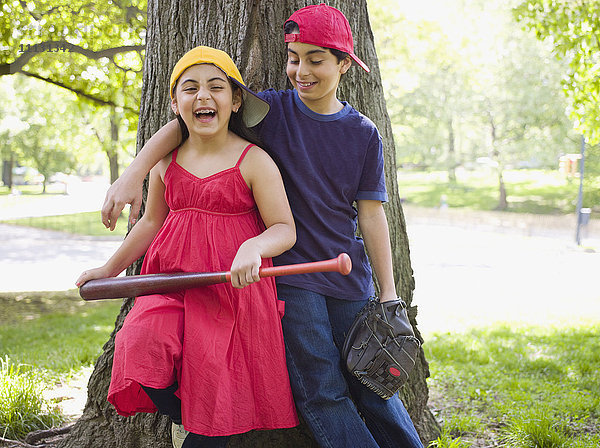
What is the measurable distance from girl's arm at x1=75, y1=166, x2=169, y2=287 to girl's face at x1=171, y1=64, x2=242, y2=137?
281 millimetres

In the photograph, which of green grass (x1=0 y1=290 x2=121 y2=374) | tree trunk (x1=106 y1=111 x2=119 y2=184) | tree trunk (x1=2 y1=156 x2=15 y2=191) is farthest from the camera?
tree trunk (x1=2 y1=156 x2=15 y2=191)

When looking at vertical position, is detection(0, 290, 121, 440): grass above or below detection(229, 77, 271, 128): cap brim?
below

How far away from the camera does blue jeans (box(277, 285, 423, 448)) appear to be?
220cm

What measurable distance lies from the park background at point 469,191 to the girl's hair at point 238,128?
208 centimetres

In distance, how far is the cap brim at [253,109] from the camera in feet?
7.73

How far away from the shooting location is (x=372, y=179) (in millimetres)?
2418

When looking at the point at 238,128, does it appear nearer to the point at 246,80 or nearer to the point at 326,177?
the point at 326,177

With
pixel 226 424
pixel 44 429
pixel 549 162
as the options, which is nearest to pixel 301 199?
pixel 226 424

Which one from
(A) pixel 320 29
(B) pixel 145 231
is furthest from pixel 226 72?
(B) pixel 145 231

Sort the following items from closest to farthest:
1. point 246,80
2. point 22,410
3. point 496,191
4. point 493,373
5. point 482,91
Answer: point 246,80, point 22,410, point 493,373, point 482,91, point 496,191

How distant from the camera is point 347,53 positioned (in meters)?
2.36

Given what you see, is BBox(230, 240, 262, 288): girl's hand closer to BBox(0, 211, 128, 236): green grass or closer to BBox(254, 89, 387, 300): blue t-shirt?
BBox(254, 89, 387, 300): blue t-shirt

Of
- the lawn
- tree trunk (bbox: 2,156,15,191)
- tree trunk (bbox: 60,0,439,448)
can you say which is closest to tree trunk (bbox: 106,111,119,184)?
the lawn

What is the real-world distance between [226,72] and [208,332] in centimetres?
92
